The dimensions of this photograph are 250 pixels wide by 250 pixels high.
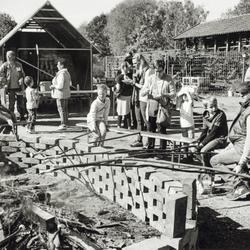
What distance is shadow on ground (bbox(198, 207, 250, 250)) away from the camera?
4.79 meters

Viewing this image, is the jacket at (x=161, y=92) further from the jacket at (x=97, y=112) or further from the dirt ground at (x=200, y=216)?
the dirt ground at (x=200, y=216)

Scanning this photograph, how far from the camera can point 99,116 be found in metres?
8.12

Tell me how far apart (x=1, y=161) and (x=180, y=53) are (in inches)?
923

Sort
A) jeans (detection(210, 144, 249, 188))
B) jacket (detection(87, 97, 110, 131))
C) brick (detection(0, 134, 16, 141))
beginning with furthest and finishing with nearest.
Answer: jacket (detection(87, 97, 110, 131)), brick (detection(0, 134, 16, 141)), jeans (detection(210, 144, 249, 188))

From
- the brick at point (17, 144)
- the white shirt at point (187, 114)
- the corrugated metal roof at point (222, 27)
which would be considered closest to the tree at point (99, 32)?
the corrugated metal roof at point (222, 27)

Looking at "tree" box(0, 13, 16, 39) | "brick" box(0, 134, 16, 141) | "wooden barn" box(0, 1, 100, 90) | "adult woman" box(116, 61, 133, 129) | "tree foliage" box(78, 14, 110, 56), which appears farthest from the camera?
"tree foliage" box(78, 14, 110, 56)

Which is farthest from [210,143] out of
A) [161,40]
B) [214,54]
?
[161,40]

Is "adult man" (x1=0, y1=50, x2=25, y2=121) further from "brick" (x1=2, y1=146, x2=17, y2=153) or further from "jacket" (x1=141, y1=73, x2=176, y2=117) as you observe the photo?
"jacket" (x1=141, y1=73, x2=176, y2=117)

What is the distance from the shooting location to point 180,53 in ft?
97.0

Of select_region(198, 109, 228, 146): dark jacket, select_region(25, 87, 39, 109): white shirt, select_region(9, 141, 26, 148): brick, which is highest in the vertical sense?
select_region(25, 87, 39, 109): white shirt

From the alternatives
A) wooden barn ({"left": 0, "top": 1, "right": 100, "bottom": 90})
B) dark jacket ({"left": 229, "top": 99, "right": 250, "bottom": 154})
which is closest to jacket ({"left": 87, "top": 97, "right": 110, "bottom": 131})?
dark jacket ({"left": 229, "top": 99, "right": 250, "bottom": 154})

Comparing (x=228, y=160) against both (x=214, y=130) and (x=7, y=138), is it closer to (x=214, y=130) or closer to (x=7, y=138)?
(x=214, y=130)

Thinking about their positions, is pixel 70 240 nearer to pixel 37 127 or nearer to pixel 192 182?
pixel 192 182

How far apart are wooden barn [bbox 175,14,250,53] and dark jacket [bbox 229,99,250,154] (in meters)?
30.4
